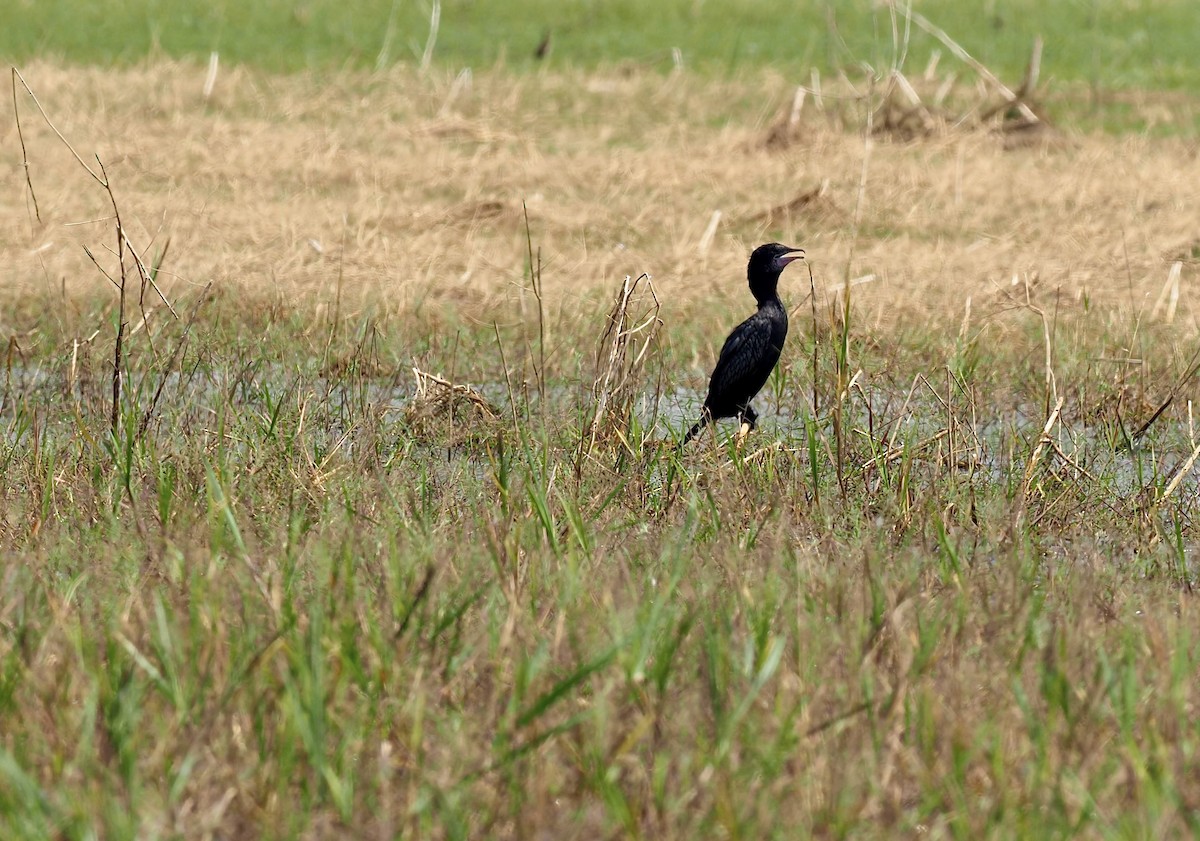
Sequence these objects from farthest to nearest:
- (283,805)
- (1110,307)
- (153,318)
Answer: (1110,307) < (153,318) < (283,805)

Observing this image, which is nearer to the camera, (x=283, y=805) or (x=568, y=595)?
(x=283, y=805)

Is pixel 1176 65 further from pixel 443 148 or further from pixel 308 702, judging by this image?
pixel 308 702

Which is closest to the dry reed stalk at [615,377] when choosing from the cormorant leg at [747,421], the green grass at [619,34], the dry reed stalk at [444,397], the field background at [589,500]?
the field background at [589,500]

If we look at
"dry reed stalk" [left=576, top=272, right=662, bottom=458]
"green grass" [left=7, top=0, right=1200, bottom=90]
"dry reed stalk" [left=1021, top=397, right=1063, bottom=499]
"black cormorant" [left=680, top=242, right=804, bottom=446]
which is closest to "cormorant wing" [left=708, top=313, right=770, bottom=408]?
"black cormorant" [left=680, top=242, right=804, bottom=446]

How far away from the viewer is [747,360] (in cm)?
591

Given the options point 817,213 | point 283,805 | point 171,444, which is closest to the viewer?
point 283,805

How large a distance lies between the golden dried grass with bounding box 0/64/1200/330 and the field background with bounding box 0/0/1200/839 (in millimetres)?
47

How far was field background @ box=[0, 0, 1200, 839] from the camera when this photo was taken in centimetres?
304

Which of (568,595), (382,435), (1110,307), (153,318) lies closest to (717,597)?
(568,595)

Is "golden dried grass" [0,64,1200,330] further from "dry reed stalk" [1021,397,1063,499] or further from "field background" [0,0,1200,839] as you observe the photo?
"dry reed stalk" [1021,397,1063,499]

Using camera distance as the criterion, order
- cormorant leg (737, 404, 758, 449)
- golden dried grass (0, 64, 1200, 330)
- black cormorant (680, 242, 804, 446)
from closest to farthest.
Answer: cormorant leg (737, 404, 758, 449), black cormorant (680, 242, 804, 446), golden dried grass (0, 64, 1200, 330)

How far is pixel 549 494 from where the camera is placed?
16.1 ft

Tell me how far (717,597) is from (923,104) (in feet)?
31.1

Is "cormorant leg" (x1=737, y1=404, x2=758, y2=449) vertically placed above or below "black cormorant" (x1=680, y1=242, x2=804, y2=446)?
below
